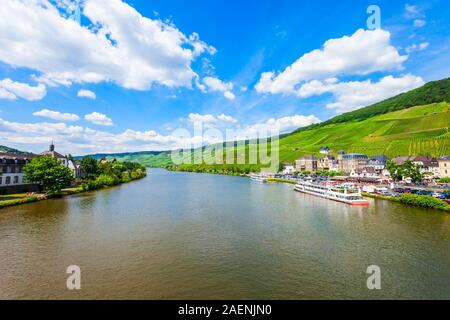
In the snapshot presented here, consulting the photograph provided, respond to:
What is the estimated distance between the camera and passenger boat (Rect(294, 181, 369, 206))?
4575 cm

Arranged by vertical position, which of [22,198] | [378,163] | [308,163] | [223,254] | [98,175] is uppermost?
[308,163]

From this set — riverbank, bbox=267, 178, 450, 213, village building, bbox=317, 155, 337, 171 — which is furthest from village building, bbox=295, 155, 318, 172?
riverbank, bbox=267, 178, 450, 213

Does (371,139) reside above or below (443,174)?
above

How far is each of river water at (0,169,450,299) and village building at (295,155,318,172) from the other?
10131 centimetres

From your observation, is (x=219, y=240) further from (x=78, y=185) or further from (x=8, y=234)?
(x=78, y=185)

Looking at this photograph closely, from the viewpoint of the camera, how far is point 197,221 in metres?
32.5

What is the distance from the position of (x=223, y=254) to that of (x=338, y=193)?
39.1 m

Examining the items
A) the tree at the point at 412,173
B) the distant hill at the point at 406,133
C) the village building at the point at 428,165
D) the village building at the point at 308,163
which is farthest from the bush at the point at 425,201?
the village building at the point at 308,163

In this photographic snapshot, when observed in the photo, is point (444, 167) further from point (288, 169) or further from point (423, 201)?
point (288, 169)

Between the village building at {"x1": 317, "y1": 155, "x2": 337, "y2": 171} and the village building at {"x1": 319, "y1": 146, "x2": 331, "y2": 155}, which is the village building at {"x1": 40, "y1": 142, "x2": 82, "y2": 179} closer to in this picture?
the village building at {"x1": 317, "y1": 155, "x2": 337, "y2": 171}

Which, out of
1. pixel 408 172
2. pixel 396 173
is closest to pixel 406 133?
pixel 396 173

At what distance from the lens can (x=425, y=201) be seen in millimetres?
39438
